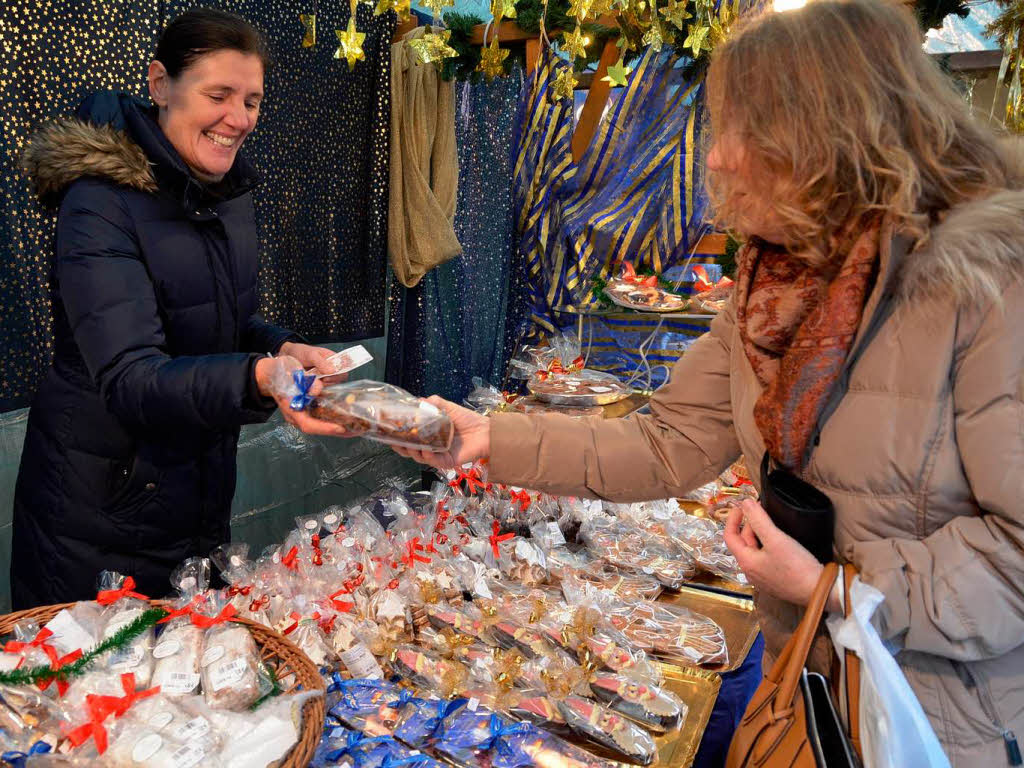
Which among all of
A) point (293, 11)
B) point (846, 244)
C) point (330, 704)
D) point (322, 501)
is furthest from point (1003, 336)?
point (322, 501)

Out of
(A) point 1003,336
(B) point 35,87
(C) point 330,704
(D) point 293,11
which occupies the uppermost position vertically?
(D) point 293,11

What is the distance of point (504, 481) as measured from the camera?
4.75ft

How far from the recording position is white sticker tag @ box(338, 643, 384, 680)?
1482mm

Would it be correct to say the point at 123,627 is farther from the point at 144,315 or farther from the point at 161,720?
the point at 144,315

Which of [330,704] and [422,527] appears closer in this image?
[330,704]

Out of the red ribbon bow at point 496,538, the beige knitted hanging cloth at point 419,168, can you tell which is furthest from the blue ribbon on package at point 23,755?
the beige knitted hanging cloth at point 419,168

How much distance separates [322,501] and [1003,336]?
363 centimetres

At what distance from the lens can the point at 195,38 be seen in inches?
64.1

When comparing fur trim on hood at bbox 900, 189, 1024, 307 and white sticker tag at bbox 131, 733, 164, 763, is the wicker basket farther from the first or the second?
fur trim on hood at bbox 900, 189, 1024, 307

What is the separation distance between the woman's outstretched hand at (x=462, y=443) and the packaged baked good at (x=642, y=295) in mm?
1964

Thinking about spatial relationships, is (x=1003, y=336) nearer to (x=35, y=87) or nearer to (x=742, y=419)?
(x=742, y=419)

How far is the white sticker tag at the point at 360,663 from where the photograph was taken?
4.86 feet

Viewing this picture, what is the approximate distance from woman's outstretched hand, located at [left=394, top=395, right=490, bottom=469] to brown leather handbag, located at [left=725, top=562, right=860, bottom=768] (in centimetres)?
67

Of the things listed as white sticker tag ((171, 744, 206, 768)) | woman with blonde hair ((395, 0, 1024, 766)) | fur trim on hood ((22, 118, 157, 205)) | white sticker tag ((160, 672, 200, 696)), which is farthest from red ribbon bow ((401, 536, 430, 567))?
fur trim on hood ((22, 118, 157, 205))
